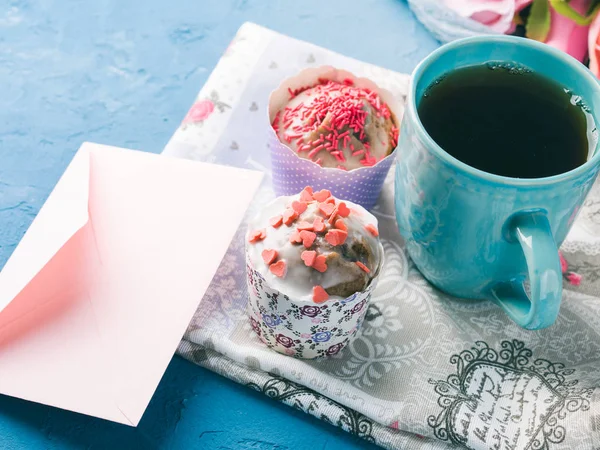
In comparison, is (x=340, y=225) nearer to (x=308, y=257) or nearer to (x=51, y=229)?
(x=308, y=257)

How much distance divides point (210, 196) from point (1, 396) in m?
0.29

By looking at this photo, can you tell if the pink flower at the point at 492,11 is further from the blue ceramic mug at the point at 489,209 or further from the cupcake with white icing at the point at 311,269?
the cupcake with white icing at the point at 311,269

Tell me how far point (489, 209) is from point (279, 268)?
186 millimetres

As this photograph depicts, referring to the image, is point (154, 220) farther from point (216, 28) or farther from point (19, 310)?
point (216, 28)

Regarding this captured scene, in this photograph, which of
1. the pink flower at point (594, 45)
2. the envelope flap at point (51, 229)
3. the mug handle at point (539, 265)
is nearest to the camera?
the mug handle at point (539, 265)

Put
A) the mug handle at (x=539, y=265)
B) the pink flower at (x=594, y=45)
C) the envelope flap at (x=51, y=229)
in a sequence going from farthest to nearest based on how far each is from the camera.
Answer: the pink flower at (x=594, y=45) → the envelope flap at (x=51, y=229) → the mug handle at (x=539, y=265)

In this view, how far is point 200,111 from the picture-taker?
0.88 m

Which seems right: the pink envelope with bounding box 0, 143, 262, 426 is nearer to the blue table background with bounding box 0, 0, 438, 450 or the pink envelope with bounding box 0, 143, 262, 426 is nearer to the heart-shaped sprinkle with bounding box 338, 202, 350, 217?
the blue table background with bounding box 0, 0, 438, 450

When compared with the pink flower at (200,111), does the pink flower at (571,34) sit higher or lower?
Answer: higher

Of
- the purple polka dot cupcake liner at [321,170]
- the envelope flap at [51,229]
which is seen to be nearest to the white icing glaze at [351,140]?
the purple polka dot cupcake liner at [321,170]

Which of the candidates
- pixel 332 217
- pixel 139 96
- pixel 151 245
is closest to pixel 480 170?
pixel 332 217

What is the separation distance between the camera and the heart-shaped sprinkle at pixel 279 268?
61 centimetres

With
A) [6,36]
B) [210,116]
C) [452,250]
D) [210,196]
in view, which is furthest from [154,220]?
[6,36]

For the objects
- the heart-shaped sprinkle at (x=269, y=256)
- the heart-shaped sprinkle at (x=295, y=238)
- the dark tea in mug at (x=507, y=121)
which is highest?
the dark tea in mug at (x=507, y=121)
